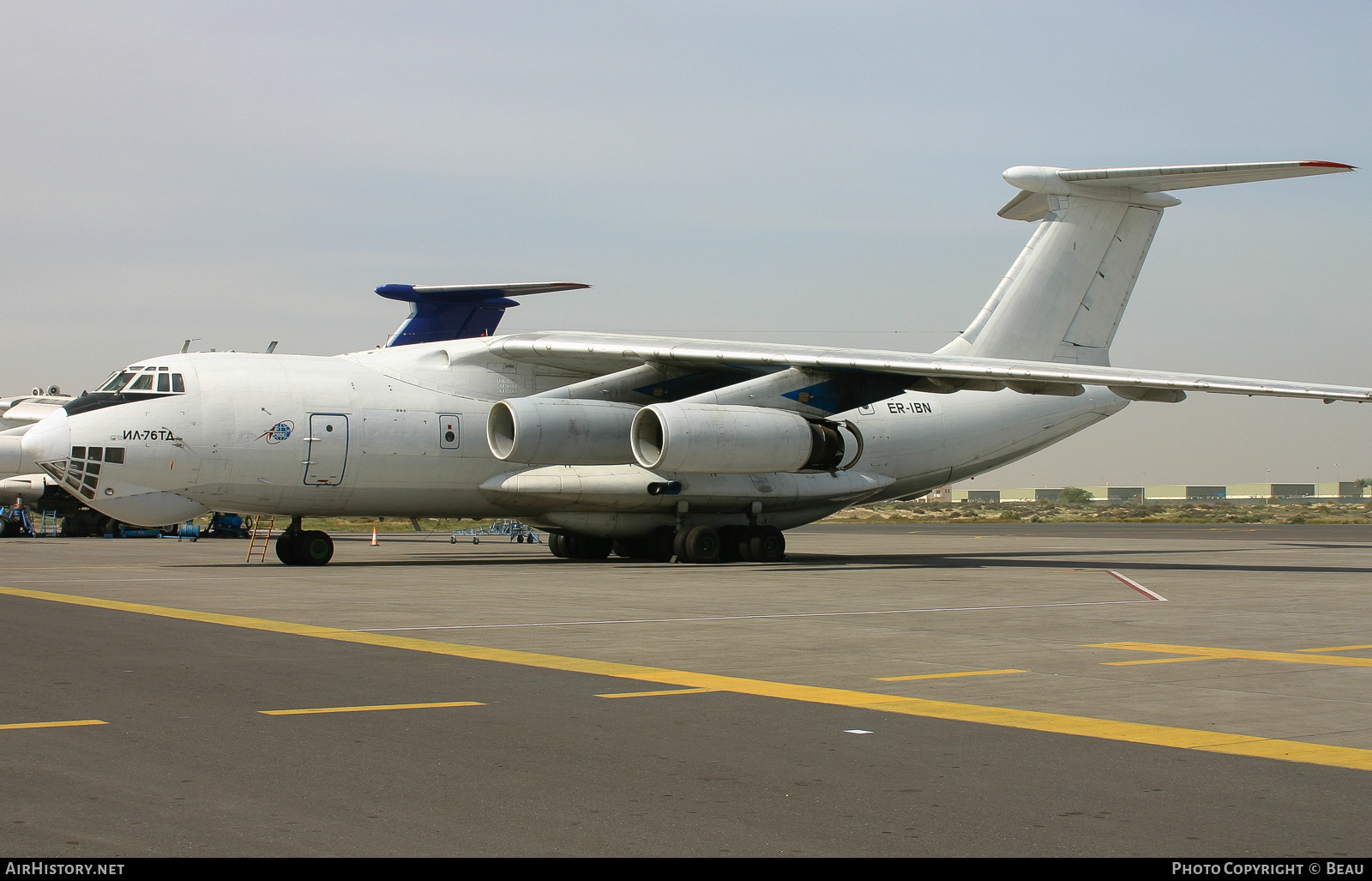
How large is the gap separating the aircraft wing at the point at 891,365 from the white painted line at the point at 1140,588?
2.73 m

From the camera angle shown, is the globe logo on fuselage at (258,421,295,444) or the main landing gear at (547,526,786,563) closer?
the globe logo on fuselage at (258,421,295,444)

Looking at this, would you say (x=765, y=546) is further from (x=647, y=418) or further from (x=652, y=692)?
(x=652, y=692)

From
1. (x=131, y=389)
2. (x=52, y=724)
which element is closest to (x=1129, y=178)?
(x=131, y=389)

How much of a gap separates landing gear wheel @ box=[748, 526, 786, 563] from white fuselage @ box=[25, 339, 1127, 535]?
1.52 ft

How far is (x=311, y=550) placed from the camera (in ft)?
64.4

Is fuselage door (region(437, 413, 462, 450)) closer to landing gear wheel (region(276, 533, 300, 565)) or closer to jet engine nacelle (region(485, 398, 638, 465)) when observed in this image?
jet engine nacelle (region(485, 398, 638, 465))

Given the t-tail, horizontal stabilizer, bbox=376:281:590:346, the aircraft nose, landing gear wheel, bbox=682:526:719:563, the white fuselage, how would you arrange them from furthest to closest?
1. horizontal stabilizer, bbox=376:281:590:346
2. the t-tail
3. landing gear wheel, bbox=682:526:719:563
4. the white fuselage
5. the aircraft nose

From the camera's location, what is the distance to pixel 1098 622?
1078 centimetres

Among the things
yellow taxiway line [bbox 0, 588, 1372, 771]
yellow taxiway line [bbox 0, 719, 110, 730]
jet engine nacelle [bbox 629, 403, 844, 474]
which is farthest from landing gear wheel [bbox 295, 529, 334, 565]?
yellow taxiway line [bbox 0, 719, 110, 730]

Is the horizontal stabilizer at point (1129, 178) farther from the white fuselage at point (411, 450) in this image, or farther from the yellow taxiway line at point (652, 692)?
the yellow taxiway line at point (652, 692)

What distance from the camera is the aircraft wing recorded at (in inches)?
701

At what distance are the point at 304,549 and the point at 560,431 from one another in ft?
14.3

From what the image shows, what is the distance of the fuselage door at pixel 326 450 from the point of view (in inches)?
736
